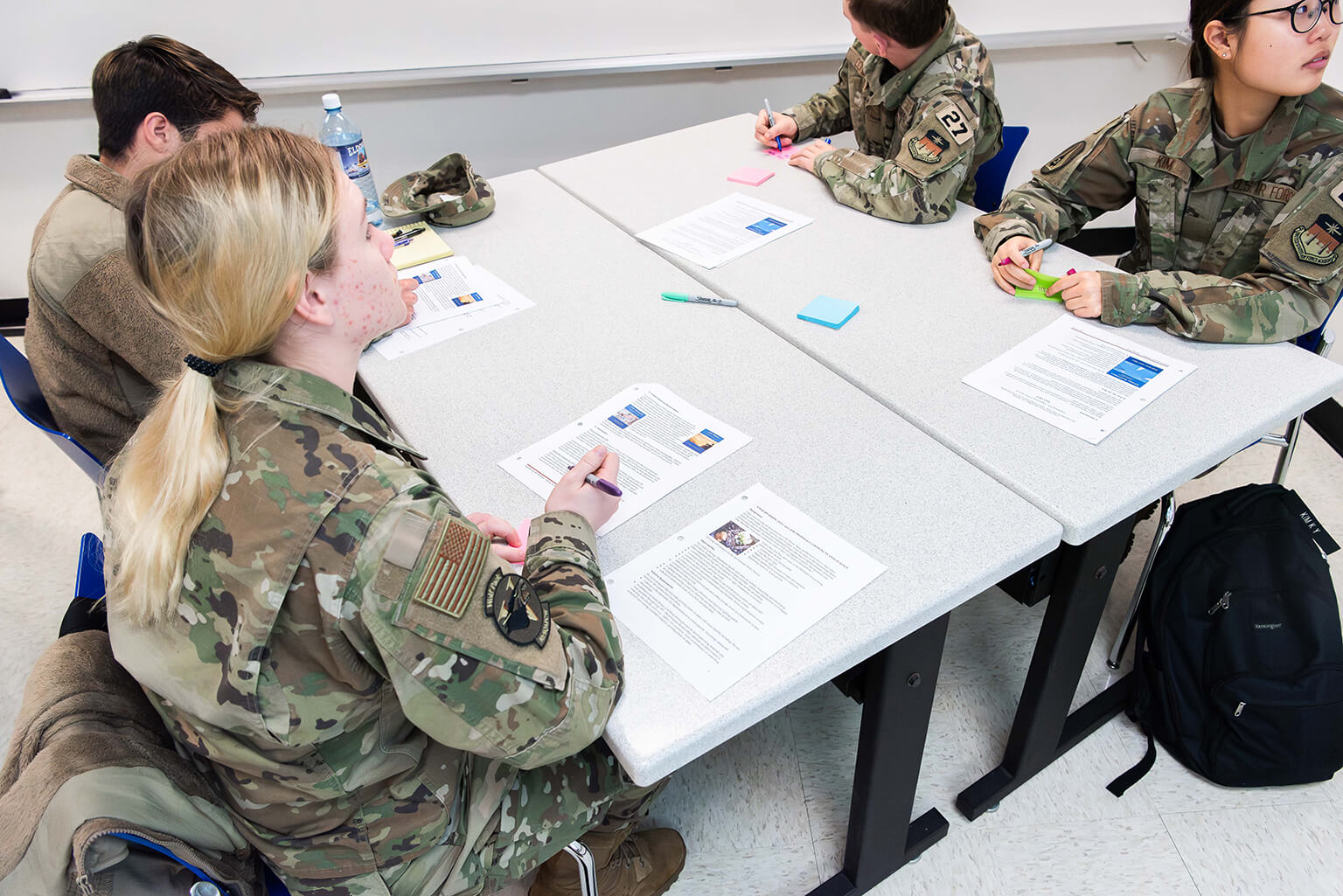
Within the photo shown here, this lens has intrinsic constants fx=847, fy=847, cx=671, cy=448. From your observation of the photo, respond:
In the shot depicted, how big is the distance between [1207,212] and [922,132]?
592 mm

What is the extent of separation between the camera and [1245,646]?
1.54 m

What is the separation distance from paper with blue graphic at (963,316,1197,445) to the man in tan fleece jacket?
1.27 metres

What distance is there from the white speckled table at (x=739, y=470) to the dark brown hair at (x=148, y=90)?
0.59 metres

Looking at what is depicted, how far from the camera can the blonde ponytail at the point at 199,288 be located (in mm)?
799

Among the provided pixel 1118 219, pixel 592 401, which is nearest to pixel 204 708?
pixel 592 401

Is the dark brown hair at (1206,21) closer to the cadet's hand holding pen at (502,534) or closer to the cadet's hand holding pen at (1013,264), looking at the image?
the cadet's hand holding pen at (1013,264)

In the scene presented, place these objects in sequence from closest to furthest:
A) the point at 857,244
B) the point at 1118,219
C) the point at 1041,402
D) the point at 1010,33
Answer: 1. the point at 1041,402
2. the point at 857,244
3. the point at 1010,33
4. the point at 1118,219

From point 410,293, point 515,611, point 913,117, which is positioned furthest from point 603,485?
point 913,117

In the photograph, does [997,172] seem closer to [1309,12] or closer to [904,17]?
[904,17]

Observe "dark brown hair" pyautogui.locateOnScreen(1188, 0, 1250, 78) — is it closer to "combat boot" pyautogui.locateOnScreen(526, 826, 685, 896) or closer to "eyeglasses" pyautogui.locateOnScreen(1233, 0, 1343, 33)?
"eyeglasses" pyautogui.locateOnScreen(1233, 0, 1343, 33)

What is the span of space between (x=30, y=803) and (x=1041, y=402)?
1323 mm

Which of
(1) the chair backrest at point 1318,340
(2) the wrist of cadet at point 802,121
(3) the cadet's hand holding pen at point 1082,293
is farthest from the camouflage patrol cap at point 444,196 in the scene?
(1) the chair backrest at point 1318,340

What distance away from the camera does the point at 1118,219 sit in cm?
332

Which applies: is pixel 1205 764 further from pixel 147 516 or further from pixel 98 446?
pixel 98 446
